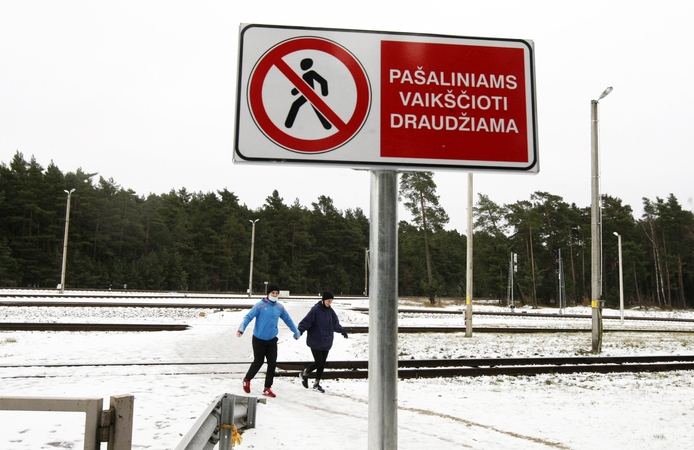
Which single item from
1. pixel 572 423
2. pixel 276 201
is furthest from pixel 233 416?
pixel 276 201

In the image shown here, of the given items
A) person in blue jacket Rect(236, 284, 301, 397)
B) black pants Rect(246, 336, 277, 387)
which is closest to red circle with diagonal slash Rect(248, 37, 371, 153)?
person in blue jacket Rect(236, 284, 301, 397)

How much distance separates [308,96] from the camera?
6.60 feet

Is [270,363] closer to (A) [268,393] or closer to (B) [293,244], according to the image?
(A) [268,393]

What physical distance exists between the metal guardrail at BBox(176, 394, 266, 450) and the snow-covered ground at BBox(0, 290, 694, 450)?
2.65 metres

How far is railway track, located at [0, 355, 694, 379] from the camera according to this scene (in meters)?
11.2

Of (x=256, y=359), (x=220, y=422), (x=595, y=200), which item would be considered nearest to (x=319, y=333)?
(x=256, y=359)

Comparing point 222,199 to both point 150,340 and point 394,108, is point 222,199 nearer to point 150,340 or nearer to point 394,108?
point 150,340

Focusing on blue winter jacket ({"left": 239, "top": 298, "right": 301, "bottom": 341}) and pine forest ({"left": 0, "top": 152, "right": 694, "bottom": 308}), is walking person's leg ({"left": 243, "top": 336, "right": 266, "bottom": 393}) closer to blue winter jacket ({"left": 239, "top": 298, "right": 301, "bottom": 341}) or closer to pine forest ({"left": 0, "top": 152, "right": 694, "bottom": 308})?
blue winter jacket ({"left": 239, "top": 298, "right": 301, "bottom": 341})

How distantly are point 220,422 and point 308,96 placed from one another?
2.24 m

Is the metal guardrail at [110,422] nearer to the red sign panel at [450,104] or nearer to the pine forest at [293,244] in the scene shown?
the red sign panel at [450,104]

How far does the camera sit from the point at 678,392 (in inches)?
399

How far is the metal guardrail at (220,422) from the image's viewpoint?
8.32ft

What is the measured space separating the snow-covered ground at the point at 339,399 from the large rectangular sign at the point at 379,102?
498 centimetres

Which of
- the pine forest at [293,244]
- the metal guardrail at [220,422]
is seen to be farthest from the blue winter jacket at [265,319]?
the pine forest at [293,244]
